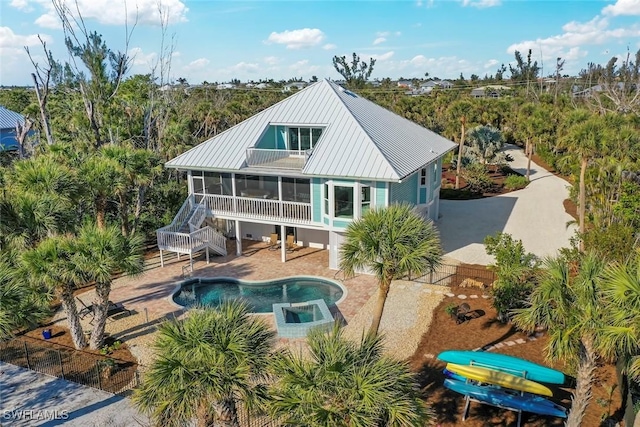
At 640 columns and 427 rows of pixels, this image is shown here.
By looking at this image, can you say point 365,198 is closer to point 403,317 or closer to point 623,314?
point 403,317

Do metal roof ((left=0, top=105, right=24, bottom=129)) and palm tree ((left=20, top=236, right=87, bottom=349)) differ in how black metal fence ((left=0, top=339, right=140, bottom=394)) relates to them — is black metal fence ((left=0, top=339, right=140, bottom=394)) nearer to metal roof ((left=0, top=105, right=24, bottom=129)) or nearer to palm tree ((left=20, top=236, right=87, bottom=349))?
palm tree ((left=20, top=236, right=87, bottom=349))

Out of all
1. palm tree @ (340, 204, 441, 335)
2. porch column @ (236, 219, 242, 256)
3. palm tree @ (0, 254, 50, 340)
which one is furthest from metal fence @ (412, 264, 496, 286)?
palm tree @ (0, 254, 50, 340)

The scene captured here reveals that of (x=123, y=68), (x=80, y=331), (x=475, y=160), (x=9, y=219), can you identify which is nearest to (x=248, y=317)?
(x=80, y=331)

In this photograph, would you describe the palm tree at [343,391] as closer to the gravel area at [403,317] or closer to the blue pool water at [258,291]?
the gravel area at [403,317]

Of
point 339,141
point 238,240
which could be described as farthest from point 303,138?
point 238,240

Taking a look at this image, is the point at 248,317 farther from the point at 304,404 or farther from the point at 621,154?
the point at 621,154

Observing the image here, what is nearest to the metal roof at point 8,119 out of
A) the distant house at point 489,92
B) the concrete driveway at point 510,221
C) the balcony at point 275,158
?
the balcony at point 275,158
